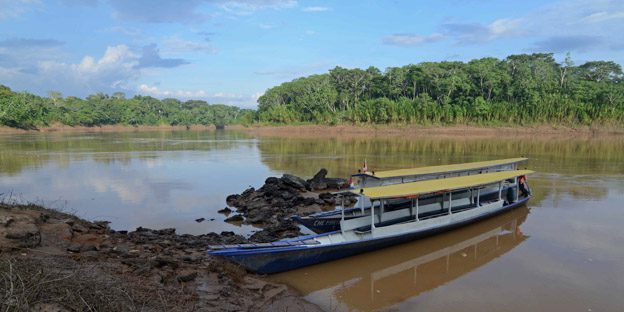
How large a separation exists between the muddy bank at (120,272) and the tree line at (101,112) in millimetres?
80888

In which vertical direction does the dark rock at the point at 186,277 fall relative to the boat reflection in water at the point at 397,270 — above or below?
above

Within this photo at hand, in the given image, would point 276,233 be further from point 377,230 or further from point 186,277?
point 186,277

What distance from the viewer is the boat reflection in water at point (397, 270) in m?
8.52

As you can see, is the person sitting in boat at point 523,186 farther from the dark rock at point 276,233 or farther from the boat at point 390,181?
the dark rock at point 276,233

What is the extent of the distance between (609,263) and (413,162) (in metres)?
19.6

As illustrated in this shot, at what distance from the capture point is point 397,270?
9906 mm

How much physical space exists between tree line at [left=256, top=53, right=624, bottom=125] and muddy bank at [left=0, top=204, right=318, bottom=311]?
6375cm

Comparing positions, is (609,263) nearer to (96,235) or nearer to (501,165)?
(501,165)

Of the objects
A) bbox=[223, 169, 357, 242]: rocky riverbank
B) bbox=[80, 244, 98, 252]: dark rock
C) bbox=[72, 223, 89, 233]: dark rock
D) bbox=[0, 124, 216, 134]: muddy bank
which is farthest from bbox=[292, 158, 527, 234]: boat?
bbox=[0, 124, 216, 134]: muddy bank

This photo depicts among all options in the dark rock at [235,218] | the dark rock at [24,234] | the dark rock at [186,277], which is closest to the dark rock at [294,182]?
the dark rock at [235,218]

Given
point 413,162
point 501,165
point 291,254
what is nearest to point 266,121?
point 413,162

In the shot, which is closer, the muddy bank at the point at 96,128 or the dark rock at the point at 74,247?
the dark rock at the point at 74,247

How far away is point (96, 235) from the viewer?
962cm

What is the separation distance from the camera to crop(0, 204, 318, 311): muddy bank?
15.6ft
